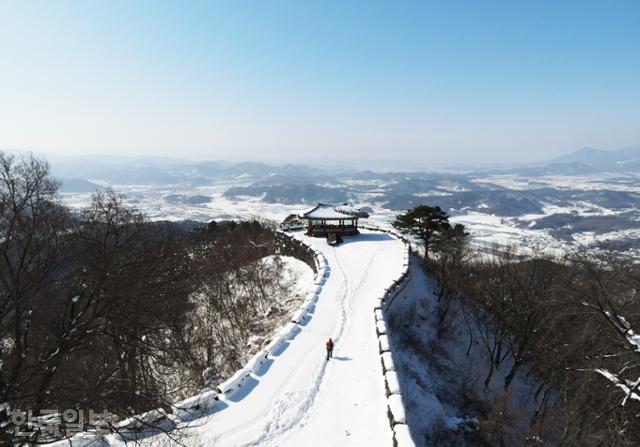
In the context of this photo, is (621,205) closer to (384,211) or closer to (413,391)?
(384,211)

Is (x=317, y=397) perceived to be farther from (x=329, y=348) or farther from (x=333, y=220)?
(x=333, y=220)

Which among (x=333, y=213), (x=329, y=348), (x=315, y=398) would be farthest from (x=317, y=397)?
(x=333, y=213)

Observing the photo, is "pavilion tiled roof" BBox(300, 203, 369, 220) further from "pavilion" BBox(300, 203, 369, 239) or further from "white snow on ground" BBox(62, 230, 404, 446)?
"white snow on ground" BBox(62, 230, 404, 446)

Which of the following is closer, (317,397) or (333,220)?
(317,397)

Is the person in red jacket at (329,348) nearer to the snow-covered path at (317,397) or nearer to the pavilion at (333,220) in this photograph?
the snow-covered path at (317,397)

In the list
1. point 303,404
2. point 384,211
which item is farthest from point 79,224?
point 384,211

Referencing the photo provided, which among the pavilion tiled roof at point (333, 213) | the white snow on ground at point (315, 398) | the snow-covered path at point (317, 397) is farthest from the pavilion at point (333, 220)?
the white snow on ground at point (315, 398)
